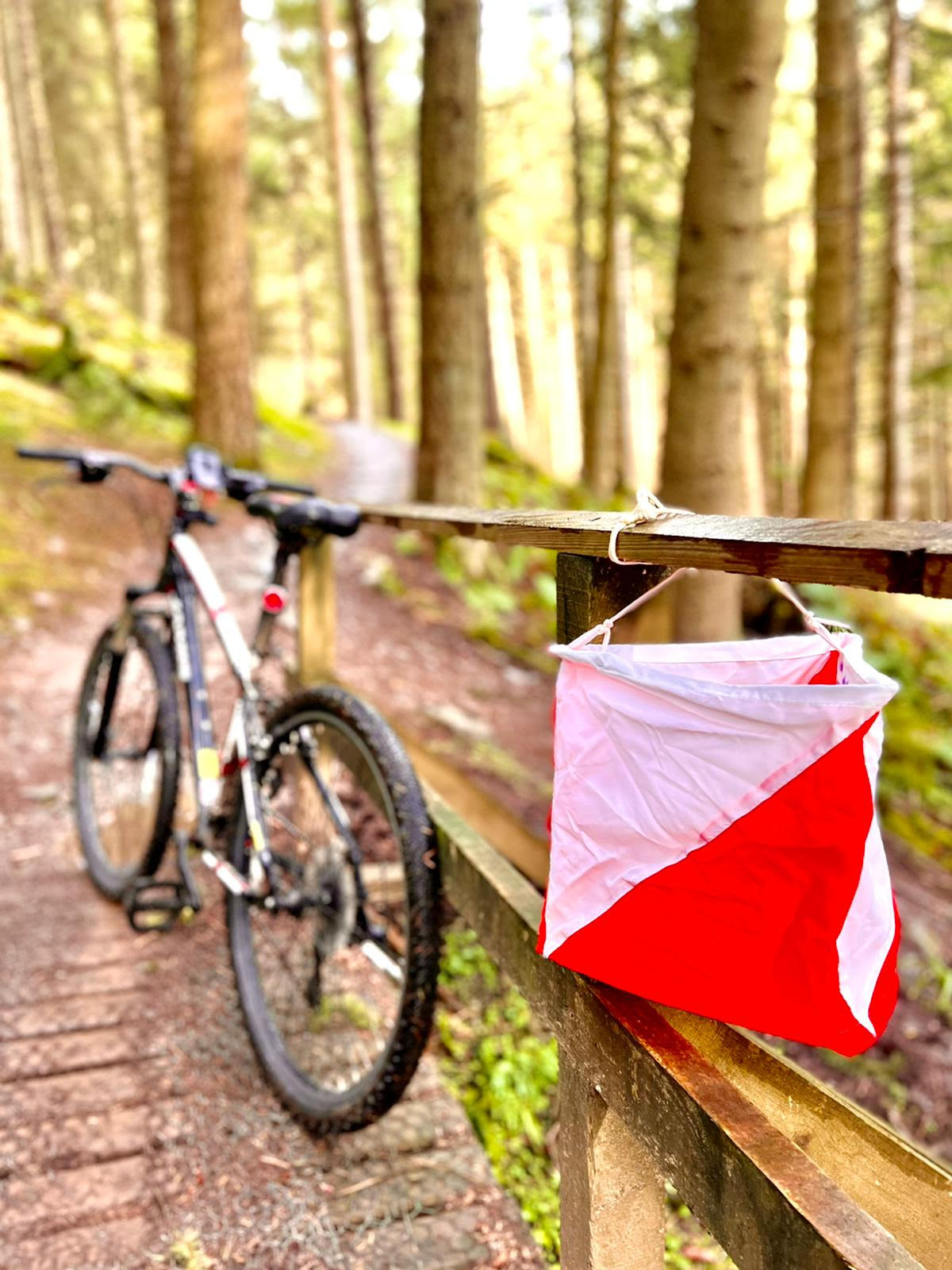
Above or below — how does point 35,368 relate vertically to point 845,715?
above

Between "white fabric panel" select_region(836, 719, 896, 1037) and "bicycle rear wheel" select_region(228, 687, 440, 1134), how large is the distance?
3.49 ft

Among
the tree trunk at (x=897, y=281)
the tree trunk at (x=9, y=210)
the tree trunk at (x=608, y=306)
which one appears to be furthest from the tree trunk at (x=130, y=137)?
the tree trunk at (x=897, y=281)

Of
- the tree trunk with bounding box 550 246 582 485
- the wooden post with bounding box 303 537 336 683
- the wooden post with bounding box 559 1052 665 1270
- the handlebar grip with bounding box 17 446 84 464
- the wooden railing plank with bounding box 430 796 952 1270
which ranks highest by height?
the tree trunk with bounding box 550 246 582 485

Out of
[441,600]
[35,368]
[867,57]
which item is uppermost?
[867,57]

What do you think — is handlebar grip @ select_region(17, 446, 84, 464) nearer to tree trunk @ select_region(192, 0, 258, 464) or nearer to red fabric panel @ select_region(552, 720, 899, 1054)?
red fabric panel @ select_region(552, 720, 899, 1054)

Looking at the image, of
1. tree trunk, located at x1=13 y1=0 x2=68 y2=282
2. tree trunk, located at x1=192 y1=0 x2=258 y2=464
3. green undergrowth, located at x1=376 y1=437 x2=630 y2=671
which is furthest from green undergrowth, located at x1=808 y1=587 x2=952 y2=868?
tree trunk, located at x1=13 y1=0 x2=68 y2=282

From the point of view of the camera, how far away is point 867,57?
21531 millimetres

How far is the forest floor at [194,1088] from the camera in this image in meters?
2.24

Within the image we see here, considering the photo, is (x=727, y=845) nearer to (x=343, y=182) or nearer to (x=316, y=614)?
(x=316, y=614)

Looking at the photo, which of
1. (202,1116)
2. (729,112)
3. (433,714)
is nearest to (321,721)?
(202,1116)

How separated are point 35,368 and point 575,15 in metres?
10.6

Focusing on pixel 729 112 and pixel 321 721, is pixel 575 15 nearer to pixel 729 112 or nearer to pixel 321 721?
pixel 729 112

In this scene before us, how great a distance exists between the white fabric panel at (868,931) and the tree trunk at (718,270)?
4.45 metres

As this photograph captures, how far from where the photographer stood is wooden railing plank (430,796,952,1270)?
1149 mm
